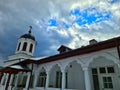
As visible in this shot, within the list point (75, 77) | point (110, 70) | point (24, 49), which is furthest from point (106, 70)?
point (24, 49)

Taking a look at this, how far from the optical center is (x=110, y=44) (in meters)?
6.64

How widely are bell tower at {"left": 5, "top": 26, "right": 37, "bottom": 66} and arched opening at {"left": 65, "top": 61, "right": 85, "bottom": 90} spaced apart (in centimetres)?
1068

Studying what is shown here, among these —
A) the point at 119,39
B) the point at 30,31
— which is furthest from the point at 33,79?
the point at 30,31

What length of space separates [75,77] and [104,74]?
9.56 ft

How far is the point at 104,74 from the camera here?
8750mm

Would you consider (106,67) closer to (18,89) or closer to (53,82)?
(53,82)

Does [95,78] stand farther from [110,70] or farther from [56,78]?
[56,78]

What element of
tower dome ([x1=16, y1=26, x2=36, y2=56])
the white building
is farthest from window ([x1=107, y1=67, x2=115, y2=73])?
tower dome ([x1=16, y1=26, x2=36, y2=56])

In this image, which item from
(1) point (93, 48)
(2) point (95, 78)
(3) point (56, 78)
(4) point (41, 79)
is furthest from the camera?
(4) point (41, 79)

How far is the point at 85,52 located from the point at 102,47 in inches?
54.7

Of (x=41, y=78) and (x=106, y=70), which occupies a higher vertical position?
(x=106, y=70)

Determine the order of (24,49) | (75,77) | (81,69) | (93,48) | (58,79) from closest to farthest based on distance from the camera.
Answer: (93,48), (81,69), (75,77), (58,79), (24,49)

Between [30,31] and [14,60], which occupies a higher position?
[30,31]

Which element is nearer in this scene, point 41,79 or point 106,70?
point 106,70
